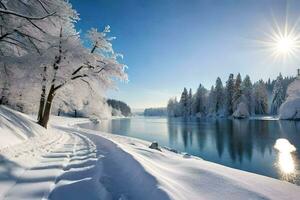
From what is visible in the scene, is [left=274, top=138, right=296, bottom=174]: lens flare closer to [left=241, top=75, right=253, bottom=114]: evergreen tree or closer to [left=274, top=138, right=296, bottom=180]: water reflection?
[left=274, top=138, right=296, bottom=180]: water reflection

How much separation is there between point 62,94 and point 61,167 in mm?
16711

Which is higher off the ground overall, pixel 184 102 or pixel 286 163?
pixel 184 102

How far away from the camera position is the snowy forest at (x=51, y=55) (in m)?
11.2

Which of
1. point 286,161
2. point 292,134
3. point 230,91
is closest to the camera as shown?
point 286,161

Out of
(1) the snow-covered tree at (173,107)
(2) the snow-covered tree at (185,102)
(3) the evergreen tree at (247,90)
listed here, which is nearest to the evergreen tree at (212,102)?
(3) the evergreen tree at (247,90)

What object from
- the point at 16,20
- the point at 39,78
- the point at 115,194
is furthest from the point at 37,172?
the point at 39,78

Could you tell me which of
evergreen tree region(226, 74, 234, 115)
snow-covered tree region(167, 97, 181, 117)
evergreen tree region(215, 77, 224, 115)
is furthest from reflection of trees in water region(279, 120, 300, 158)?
snow-covered tree region(167, 97, 181, 117)

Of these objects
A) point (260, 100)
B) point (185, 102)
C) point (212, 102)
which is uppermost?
point (185, 102)

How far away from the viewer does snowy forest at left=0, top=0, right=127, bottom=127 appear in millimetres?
11172

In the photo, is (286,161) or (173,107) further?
(173,107)

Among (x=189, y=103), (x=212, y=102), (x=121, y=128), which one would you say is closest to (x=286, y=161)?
(x=121, y=128)

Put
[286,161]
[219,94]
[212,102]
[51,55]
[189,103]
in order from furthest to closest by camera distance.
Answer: [189,103], [212,102], [219,94], [286,161], [51,55]

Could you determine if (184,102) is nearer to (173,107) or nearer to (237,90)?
(173,107)

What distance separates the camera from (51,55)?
13.3 m
